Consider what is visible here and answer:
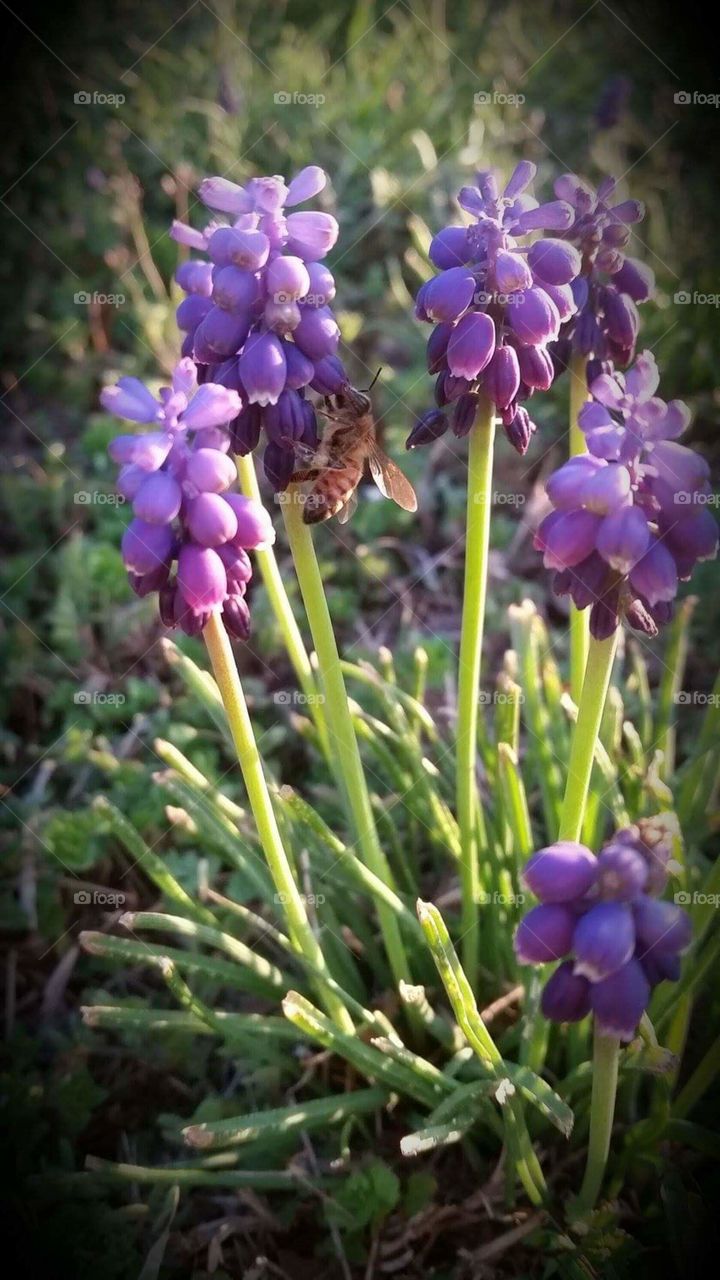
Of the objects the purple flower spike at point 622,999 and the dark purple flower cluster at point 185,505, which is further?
the dark purple flower cluster at point 185,505

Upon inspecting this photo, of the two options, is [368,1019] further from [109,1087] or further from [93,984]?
[93,984]

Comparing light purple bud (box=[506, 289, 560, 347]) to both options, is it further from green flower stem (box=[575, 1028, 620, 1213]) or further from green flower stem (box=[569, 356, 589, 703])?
green flower stem (box=[575, 1028, 620, 1213])

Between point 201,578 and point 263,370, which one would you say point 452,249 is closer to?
point 263,370

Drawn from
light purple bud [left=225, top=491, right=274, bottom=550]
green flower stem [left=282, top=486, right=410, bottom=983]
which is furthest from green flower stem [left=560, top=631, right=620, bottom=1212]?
light purple bud [left=225, top=491, right=274, bottom=550]

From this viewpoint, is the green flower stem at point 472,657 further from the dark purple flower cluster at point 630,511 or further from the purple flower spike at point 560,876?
the purple flower spike at point 560,876

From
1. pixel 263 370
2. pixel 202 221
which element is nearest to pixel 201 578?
pixel 263 370

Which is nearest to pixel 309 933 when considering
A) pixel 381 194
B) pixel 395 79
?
pixel 381 194

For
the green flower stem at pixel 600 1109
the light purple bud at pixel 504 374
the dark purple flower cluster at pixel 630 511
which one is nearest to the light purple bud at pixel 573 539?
the dark purple flower cluster at pixel 630 511
